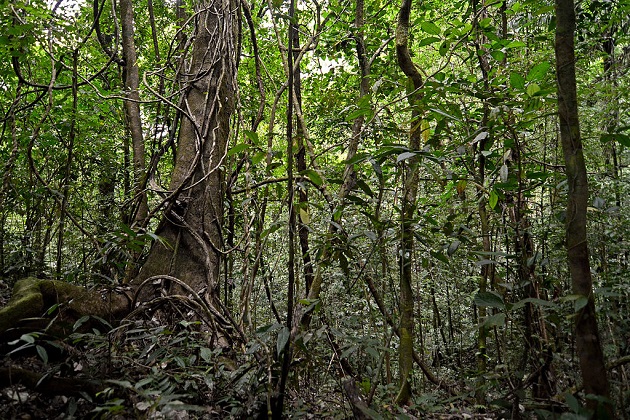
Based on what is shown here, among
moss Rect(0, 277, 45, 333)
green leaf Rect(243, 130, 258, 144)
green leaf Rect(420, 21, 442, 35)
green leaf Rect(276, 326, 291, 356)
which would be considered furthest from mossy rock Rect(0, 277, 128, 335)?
green leaf Rect(420, 21, 442, 35)

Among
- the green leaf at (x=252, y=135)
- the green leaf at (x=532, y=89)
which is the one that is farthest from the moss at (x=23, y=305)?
the green leaf at (x=532, y=89)

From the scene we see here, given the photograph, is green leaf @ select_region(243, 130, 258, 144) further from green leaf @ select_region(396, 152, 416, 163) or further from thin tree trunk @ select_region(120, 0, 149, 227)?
thin tree trunk @ select_region(120, 0, 149, 227)

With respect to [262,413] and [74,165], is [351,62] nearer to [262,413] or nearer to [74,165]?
[74,165]

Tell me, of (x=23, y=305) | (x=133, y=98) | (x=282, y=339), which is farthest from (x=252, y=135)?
(x=133, y=98)

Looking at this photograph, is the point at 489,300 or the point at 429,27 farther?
the point at 429,27

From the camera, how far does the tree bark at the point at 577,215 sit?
126cm

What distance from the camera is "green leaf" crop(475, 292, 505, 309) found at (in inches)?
55.1

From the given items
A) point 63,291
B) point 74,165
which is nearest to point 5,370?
point 63,291

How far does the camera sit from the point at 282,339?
1509 millimetres

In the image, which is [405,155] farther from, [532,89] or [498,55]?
[498,55]

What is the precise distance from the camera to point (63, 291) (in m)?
2.33

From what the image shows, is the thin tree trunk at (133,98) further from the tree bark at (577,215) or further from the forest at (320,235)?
the tree bark at (577,215)

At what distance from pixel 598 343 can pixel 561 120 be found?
0.72 metres

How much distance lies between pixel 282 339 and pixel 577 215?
1077 millimetres
